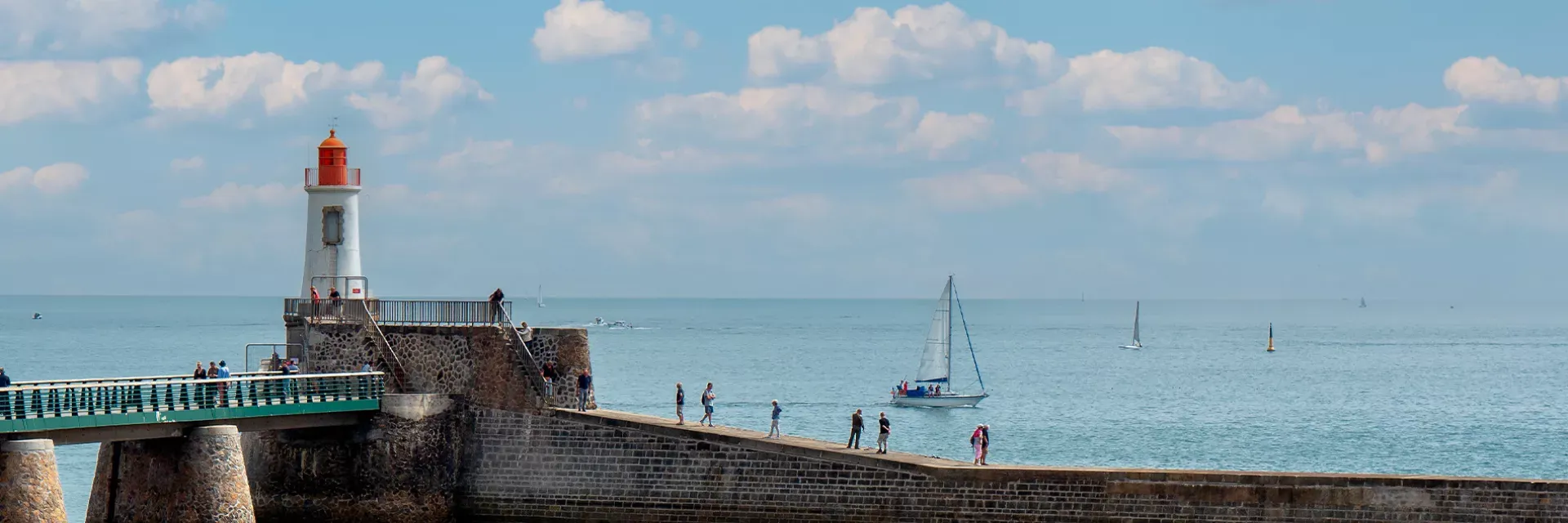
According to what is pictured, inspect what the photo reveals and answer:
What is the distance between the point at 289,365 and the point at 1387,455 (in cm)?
3576

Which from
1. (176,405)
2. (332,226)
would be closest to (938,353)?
(332,226)

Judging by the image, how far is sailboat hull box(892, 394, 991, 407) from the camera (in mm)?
73062

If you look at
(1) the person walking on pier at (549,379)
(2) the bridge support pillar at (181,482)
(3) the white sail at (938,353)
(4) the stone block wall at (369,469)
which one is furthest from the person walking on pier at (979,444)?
(3) the white sail at (938,353)

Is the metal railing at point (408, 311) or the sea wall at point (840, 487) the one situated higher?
the metal railing at point (408, 311)

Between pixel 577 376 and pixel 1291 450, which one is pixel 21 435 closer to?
pixel 577 376

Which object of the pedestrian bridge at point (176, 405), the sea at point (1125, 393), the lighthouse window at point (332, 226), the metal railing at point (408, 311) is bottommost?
the sea at point (1125, 393)

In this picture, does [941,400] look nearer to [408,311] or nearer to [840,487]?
[408,311]

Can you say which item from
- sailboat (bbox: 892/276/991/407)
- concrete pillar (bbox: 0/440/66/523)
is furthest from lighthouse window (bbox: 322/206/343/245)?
sailboat (bbox: 892/276/991/407)

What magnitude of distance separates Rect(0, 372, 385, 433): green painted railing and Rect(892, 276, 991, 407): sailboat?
4354 centimetres

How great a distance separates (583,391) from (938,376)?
153 ft

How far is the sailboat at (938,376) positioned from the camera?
73625mm

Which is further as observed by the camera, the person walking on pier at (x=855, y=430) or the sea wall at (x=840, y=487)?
the person walking on pier at (x=855, y=430)

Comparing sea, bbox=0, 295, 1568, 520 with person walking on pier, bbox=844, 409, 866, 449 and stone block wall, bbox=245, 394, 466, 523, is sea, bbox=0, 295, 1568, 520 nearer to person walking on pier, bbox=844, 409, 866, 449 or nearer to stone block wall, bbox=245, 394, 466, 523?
stone block wall, bbox=245, 394, 466, 523

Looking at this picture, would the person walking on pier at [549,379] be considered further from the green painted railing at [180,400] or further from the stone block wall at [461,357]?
the green painted railing at [180,400]
